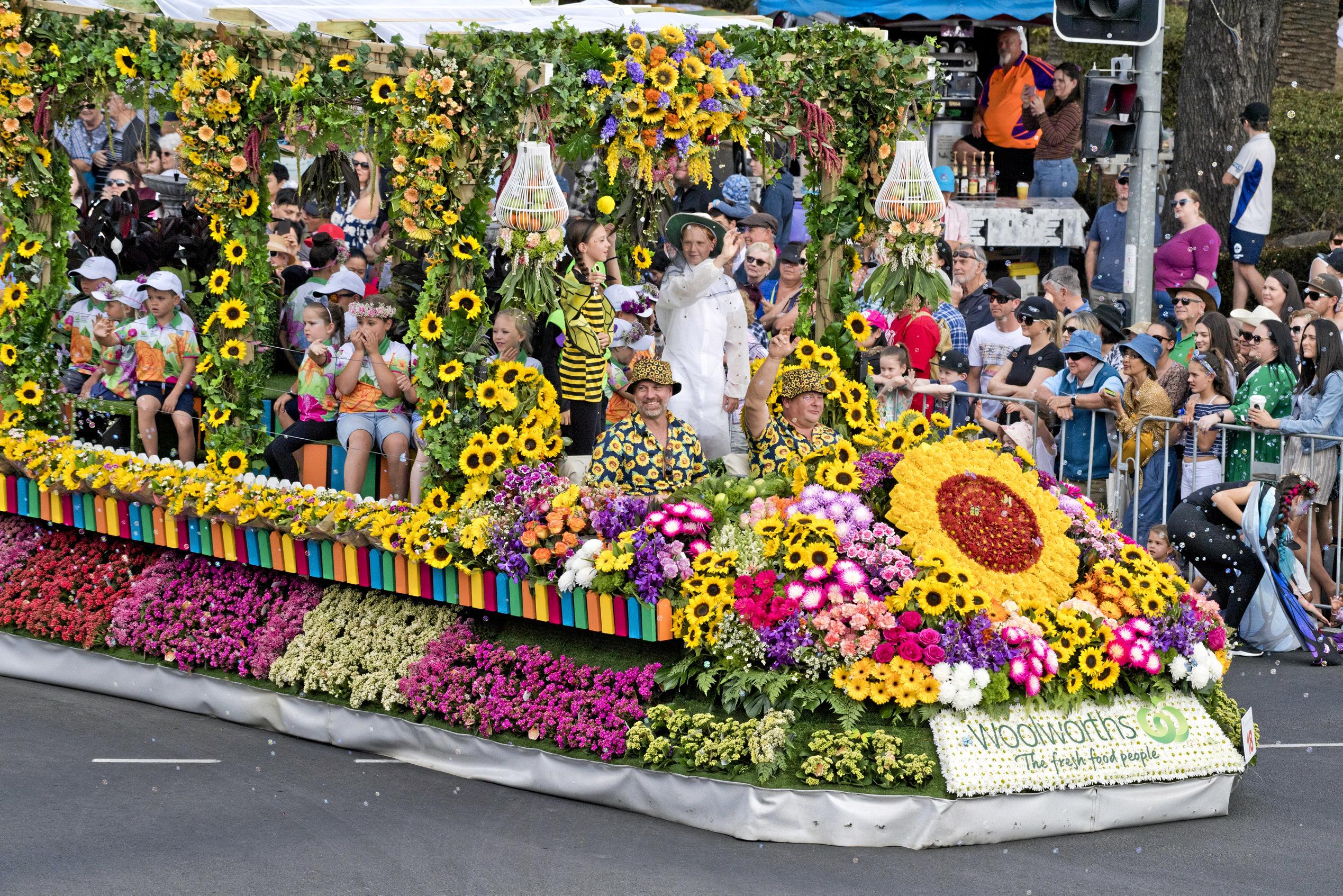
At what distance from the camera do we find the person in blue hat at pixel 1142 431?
10328 millimetres

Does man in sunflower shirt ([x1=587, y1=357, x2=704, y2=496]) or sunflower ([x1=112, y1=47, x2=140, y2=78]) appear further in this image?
sunflower ([x1=112, y1=47, x2=140, y2=78])

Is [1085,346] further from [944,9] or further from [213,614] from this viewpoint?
[944,9]

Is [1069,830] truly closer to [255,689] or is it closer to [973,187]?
[255,689]

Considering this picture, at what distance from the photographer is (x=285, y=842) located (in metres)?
7.16

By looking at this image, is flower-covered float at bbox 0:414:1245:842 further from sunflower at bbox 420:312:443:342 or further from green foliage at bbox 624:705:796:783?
sunflower at bbox 420:312:443:342

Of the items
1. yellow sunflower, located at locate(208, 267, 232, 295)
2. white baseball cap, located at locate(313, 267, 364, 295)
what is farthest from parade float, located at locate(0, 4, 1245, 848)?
white baseball cap, located at locate(313, 267, 364, 295)

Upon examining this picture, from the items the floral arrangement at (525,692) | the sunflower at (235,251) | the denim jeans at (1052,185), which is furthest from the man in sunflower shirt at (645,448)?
the denim jeans at (1052,185)

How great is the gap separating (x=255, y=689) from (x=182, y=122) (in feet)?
10.3

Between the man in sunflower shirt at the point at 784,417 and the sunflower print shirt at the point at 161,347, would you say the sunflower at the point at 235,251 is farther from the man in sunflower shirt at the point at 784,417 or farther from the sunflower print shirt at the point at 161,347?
the man in sunflower shirt at the point at 784,417

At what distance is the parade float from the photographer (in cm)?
737

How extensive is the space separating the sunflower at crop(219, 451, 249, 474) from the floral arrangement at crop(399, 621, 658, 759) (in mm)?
1714

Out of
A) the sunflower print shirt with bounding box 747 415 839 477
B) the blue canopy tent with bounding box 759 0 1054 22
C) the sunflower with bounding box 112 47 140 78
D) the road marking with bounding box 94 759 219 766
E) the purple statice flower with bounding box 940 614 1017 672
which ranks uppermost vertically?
the blue canopy tent with bounding box 759 0 1054 22

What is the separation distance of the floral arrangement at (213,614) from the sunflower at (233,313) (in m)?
1.45

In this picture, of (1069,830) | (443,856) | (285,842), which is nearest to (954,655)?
(1069,830)
